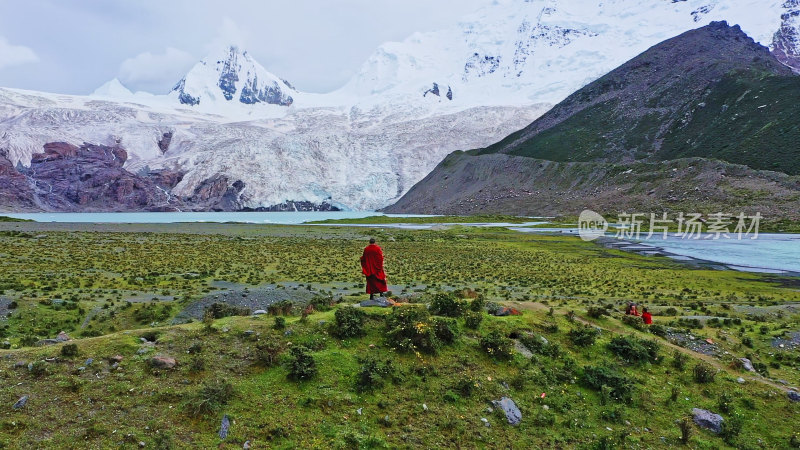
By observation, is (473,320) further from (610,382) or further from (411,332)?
(610,382)

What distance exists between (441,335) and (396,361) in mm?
1559

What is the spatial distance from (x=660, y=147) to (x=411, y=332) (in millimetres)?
159955

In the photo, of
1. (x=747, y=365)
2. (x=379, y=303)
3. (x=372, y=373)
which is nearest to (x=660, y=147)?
(x=747, y=365)

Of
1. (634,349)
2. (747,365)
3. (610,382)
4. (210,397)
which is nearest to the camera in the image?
(210,397)

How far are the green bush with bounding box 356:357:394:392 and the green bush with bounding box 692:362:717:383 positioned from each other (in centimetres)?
803

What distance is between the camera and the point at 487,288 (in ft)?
97.6

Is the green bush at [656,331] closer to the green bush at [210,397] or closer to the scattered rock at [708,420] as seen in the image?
the scattered rock at [708,420]

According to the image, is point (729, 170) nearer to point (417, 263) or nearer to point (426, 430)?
point (417, 263)

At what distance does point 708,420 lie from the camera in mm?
11211

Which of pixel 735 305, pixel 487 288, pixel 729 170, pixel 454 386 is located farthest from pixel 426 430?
pixel 729 170

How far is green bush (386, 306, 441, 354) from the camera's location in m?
12.1

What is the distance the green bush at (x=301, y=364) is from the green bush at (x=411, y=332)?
215cm

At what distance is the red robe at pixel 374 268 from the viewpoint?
1802 cm

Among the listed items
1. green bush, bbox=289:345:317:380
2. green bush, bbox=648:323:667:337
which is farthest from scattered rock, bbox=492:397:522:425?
green bush, bbox=648:323:667:337
